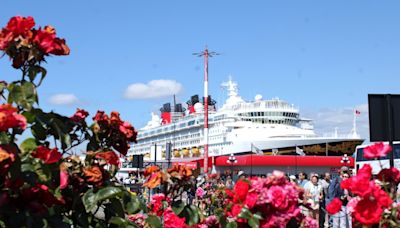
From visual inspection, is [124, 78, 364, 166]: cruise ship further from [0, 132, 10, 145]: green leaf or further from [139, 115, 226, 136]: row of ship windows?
[0, 132, 10, 145]: green leaf

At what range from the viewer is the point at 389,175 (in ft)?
8.77

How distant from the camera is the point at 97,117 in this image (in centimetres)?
286

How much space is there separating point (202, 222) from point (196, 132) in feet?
229

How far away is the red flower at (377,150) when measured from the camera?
2666mm

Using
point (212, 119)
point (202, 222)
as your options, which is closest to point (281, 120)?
point (212, 119)

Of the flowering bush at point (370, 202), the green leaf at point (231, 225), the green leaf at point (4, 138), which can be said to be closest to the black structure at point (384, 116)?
the flowering bush at point (370, 202)

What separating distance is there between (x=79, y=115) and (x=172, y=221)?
2.16ft

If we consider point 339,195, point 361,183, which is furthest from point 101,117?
point 339,195

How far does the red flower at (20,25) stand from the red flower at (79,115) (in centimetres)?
50

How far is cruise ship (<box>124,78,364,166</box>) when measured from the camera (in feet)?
213

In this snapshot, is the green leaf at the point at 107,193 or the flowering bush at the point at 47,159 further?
the green leaf at the point at 107,193

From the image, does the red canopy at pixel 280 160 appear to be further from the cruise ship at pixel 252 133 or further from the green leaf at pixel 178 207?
the green leaf at pixel 178 207

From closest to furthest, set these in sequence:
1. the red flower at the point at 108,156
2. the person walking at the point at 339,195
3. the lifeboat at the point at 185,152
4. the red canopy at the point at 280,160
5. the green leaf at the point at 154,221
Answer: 1. the red flower at the point at 108,156
2. the green leaf at the point at 154,221
3. the person walking at the point at 339,195
4. the red canopy at the point at 280,160
5. the lifeboat at the point at 185,152

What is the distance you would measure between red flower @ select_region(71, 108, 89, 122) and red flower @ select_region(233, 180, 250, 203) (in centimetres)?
87
